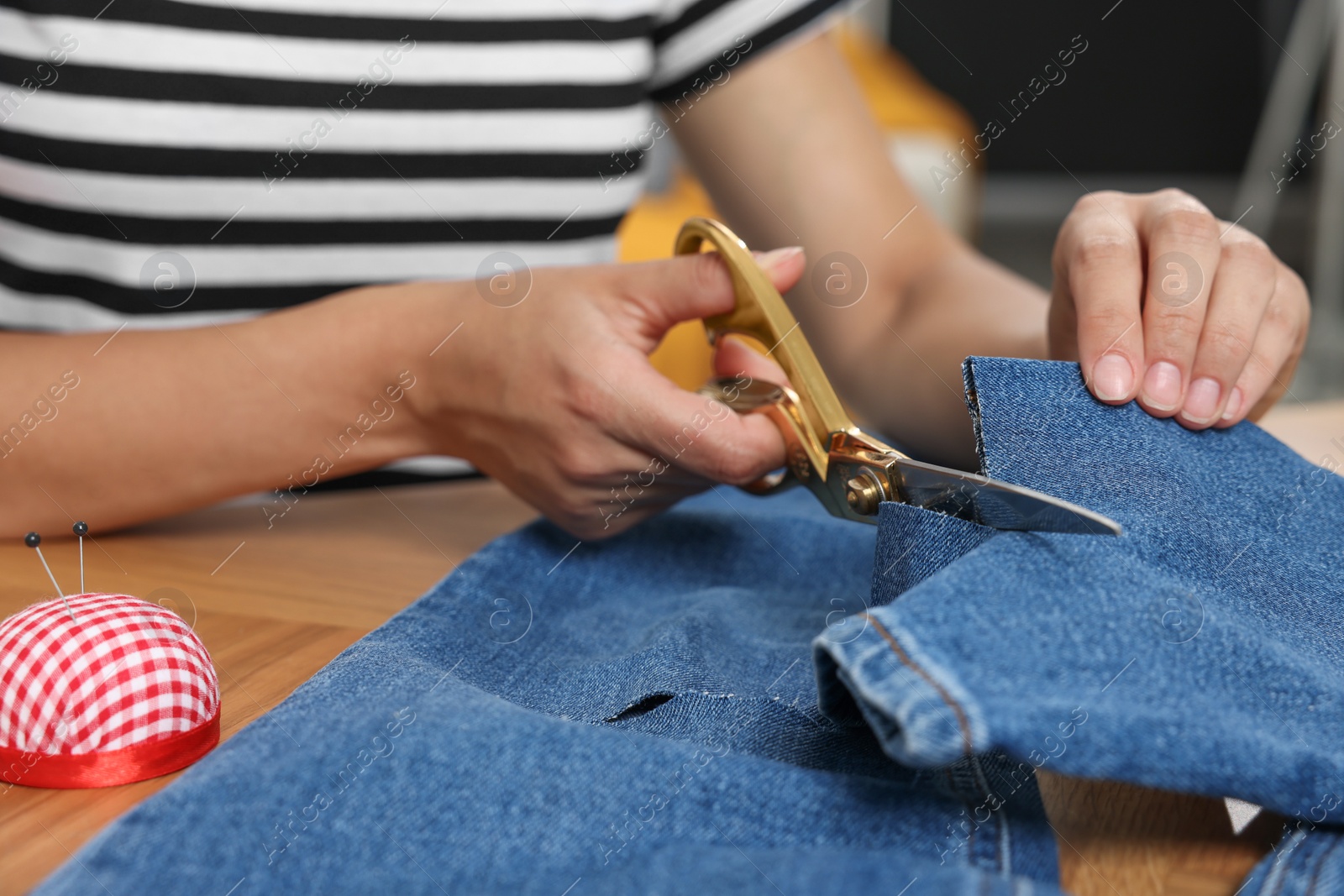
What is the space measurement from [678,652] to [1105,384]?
22 centimetres

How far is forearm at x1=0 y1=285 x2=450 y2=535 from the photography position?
2.12 feet

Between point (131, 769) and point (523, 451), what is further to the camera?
point (523, 451)

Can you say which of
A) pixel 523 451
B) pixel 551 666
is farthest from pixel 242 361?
pixel 551 666

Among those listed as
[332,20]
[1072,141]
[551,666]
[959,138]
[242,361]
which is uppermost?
[332,20]

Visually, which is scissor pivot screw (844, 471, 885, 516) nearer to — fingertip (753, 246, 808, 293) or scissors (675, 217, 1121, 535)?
scissors (675, 217, 1121, 535)

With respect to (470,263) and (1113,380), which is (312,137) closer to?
(470,263)

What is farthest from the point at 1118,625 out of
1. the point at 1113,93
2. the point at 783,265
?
the point at 1113,93

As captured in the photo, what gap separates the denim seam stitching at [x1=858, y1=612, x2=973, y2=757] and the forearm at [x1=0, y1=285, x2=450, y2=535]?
15.5 inches

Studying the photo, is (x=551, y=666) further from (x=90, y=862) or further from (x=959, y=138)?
(x=959, y=138)

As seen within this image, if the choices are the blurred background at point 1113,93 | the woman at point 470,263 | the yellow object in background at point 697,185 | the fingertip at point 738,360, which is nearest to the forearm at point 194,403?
the woman at point 470,263

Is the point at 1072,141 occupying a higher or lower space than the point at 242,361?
lower

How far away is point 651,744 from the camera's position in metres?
0.36

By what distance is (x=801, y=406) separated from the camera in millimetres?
537

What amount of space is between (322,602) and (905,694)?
1.18ft
